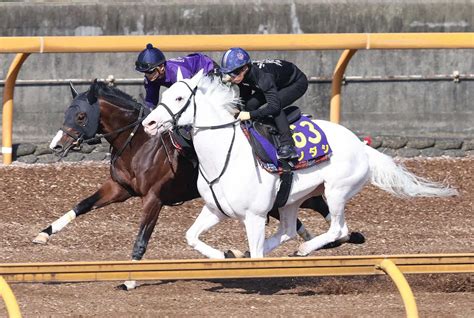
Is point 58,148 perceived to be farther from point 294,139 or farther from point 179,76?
point 294,139

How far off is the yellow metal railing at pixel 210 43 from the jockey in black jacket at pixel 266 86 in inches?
129

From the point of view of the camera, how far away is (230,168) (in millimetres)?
10125

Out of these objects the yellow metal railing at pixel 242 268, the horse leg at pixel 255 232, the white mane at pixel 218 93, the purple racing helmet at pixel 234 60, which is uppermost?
the purple racing helmet at pixel 234 60

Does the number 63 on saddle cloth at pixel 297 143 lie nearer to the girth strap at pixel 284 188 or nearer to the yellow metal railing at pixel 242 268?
the girth strap at pixel 284 188

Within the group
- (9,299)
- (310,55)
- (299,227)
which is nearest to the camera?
(9,299)

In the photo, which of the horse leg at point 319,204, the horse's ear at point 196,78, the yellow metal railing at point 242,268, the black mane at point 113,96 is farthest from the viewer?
the horse leg at point 319,204

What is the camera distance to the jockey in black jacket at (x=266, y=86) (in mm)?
10086

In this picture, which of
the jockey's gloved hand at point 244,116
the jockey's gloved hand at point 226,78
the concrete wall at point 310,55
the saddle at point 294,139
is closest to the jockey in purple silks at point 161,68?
the jockey's gloved hand at point 226,78

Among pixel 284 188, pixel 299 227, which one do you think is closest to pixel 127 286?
pixel 284 188

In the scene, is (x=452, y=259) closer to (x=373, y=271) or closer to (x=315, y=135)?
(x=373, y=271)

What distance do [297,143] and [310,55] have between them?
5.42 m

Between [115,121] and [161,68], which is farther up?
[161,68]

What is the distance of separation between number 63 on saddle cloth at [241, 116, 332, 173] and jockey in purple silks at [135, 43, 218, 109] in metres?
0.66

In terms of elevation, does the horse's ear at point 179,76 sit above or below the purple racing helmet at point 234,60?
below
